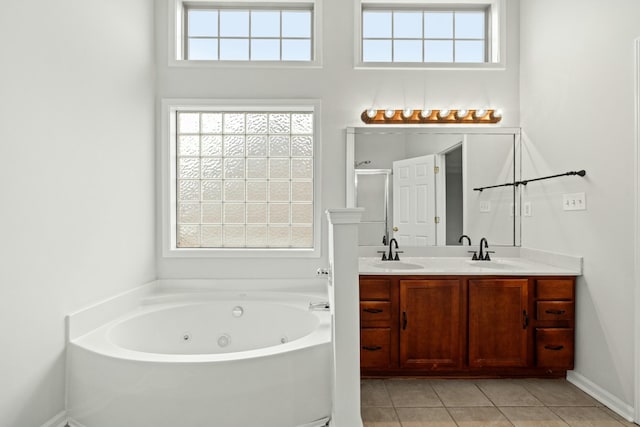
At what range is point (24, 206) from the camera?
181 centimetres

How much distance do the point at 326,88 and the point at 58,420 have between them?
110 inches

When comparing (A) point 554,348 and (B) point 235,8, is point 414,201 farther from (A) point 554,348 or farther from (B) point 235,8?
(B) point 235,8

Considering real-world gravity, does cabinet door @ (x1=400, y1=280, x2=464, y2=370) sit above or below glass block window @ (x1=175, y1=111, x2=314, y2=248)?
below

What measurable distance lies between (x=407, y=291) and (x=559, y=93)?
1.74 m

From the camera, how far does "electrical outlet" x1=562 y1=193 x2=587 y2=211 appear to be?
2.44 meters

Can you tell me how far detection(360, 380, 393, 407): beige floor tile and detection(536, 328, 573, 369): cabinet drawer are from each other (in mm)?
1068

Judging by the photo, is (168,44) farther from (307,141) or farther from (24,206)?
(24,206)

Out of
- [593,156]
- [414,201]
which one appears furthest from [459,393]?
[593,156]

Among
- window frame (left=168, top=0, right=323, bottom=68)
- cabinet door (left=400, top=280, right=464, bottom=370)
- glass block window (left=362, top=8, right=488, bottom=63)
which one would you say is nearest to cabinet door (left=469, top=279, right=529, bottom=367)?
cabinet door (left=400, top=280, right=464, bottom=370)

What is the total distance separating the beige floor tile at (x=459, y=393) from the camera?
2.33 meters

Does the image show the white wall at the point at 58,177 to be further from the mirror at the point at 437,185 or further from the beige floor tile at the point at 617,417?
the beige floor tile at the point at 617,417

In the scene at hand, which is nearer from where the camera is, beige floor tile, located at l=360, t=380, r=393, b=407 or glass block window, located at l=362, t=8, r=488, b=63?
beige floor tile, located at l=360, t=380, r=393, b=407

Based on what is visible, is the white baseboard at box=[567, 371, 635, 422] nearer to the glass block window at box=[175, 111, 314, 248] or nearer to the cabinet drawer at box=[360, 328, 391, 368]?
the cabinet drawer at box=[360, 328, 391, 368]

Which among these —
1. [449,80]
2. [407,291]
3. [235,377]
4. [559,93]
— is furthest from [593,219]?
[235,377]
